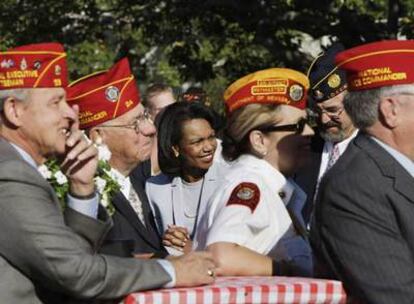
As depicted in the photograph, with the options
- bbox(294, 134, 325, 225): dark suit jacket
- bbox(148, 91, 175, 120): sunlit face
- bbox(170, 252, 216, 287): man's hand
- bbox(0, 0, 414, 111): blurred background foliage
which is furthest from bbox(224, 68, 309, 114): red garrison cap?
bbox(0, 0, 414, 111): blurred background foliage

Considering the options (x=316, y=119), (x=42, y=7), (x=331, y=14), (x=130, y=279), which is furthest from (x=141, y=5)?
(x=130, y=279)

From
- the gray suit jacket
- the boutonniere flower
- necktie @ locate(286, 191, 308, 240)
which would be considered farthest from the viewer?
necktie @ locate(286, 191, 308, 240)

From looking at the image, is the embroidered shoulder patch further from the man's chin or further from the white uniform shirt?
the man's chin

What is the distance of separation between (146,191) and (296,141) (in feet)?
6.07

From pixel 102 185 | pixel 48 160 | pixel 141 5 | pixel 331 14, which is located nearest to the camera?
pixel 48 160

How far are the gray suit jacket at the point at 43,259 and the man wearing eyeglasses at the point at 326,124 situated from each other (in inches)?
107

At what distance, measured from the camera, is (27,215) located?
4.12 meters

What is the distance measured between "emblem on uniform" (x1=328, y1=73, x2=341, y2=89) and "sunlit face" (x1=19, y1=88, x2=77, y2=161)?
2799 millimetres

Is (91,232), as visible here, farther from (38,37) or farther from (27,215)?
(38,37)

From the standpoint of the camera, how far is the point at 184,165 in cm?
700

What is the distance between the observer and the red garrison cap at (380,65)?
4355 millimetres

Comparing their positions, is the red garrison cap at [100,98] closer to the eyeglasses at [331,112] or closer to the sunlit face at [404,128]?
the eyeglasses at [331,112]

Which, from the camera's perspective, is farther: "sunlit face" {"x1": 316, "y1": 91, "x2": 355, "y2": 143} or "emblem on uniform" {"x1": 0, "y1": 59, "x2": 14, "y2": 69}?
"sunlit face" {"x1": 316, "y1": 91, "x2": 355, "y2": 143}

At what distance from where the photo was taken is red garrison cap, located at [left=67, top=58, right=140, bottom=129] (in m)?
6.38
